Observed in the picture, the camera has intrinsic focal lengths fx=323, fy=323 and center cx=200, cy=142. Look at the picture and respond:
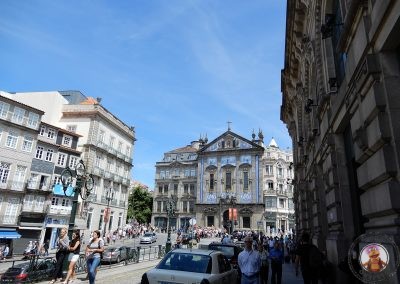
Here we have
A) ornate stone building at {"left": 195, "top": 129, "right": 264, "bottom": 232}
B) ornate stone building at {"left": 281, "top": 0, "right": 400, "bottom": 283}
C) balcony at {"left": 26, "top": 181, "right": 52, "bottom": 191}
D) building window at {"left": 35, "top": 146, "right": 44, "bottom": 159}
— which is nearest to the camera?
ornate stone building at {"left": 281, "top": 0, "right": 400, "bottom": 283}

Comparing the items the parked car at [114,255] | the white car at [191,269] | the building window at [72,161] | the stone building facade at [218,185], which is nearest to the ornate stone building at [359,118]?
the white car at [191,269]

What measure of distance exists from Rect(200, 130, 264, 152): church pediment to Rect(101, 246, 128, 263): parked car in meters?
47.9

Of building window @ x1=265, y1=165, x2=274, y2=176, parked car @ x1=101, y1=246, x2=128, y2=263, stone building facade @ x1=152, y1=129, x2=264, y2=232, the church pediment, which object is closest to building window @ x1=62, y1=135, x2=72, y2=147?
parked car @ x1=101, y1=246, x2=128, y2=263

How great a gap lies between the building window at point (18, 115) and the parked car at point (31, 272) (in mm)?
25025

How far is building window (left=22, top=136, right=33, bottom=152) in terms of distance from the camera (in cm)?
3480

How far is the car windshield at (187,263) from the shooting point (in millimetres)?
7471

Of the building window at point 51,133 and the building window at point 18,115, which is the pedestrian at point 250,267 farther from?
the building window at point 51,133

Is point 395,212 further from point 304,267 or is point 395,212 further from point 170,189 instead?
point 170,189

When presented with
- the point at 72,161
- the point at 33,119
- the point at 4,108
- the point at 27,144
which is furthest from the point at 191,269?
the point at 72,161

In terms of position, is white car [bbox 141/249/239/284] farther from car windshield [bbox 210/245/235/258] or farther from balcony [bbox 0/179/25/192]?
balcony [bbox 0/179/25/192]

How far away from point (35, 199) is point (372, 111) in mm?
37288

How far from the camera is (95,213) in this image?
148ft

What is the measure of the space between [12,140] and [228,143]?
4556 centimetres

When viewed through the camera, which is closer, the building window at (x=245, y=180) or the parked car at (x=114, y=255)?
the parked car at (x=114, y=255)
